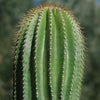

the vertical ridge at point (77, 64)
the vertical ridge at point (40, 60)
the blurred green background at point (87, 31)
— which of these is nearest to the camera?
the vertical ridge at point (40, 60)

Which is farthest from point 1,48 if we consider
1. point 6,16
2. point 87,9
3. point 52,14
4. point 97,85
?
point 52,14

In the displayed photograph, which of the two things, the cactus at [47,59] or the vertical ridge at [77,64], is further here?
the vertical ridge at [77,64]

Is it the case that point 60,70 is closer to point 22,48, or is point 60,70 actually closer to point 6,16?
point 22,48

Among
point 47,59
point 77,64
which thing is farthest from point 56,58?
point 77,64

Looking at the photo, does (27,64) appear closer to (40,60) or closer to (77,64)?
(40,60)

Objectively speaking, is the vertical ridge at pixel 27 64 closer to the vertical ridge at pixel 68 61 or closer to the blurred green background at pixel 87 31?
the vertical ridge at pixel 68 61

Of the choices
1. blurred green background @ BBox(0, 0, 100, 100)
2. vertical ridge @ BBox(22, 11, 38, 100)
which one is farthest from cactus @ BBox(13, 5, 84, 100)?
blurred green background @ BBox(0, 0, 100, 100)

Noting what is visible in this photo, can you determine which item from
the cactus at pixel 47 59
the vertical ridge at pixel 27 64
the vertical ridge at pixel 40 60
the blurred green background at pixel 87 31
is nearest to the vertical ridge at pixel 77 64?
the cactus at pixel 47 59

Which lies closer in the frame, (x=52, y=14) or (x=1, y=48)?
(x=52, y=14)
